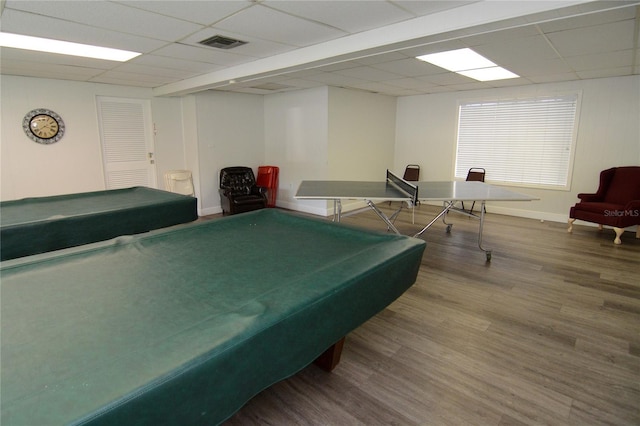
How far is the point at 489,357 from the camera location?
2.32m

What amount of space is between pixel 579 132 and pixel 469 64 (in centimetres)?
268

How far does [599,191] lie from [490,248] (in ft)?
7.25

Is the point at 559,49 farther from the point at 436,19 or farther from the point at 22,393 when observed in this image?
the point at 22,393

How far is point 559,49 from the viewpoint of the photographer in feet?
11.6

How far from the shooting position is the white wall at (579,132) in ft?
17.0

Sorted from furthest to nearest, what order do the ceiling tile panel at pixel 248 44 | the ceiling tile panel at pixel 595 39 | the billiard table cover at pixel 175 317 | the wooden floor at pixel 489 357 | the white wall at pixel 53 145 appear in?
1. the white wall at pixel 53 145
2. the ceiling tile panel at pixel 248 44
3. the ceiling tile panel at pixel 595 39
4. the wooden floor at pixel 489 357
5. the billiard table cover at pixel 175 317

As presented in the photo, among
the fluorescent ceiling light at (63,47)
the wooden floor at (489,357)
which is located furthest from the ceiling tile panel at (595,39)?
the fluorescent ceiling light at (63,47)

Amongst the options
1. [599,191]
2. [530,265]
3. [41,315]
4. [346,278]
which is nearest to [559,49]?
[530,265]

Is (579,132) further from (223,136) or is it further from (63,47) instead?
(63,47)

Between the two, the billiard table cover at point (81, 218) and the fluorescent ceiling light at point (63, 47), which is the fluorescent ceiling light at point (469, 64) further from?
the fluorescent ceiling light at point (63, 47)

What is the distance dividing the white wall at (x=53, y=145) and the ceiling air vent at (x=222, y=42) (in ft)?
10.6

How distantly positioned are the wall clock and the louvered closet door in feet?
1.94

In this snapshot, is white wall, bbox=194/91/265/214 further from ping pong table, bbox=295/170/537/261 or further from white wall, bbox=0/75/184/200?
ping pong table, bbox=295/170/537/261

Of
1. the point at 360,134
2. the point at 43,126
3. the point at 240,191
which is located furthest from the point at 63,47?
the point at 360,134
